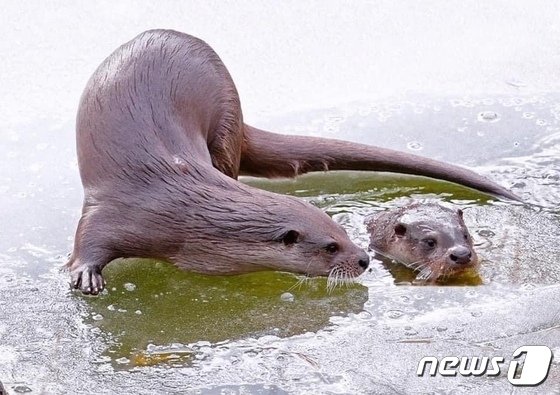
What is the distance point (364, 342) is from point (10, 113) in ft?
6.39

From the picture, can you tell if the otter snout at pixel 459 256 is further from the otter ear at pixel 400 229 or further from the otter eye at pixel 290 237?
the otter eye at pixel 290 237

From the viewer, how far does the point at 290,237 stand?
3.51 meters

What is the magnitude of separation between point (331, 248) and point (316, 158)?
73 centimetres

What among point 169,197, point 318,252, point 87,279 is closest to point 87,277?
point 87,279

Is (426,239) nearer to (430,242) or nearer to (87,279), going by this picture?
(430,242)

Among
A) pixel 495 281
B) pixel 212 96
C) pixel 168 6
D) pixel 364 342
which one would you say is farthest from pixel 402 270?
pixel 168 6

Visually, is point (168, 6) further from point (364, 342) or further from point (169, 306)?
point (364, 342)

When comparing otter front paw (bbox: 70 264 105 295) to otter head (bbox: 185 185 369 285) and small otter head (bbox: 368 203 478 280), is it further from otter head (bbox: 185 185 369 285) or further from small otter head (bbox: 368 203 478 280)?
small otter head (bbox: 368 203 478 280)

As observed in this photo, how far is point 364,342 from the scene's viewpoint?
323cm

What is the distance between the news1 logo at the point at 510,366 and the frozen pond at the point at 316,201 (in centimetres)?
3

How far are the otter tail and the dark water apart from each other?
0.18ft

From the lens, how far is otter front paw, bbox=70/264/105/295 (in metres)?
3.43

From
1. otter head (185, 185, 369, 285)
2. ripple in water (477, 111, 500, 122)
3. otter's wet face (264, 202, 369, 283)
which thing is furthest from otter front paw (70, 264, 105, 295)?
ripple in water (477, 111, 500, 122)

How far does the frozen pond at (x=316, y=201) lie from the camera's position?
3.15 m
